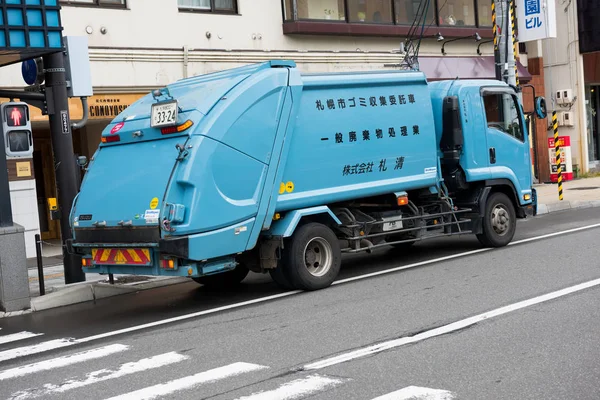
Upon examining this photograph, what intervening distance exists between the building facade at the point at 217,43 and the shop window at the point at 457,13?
3cm

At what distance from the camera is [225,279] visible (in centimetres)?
1166

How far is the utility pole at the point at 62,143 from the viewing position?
11.7m

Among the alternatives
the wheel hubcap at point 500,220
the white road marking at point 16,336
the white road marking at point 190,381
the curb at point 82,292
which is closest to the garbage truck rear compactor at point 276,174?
the wheel hubcap at point 500,220

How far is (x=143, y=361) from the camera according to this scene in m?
7.37

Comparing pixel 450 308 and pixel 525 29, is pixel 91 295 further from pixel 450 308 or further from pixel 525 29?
pixel 525 29

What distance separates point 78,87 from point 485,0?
16.0 metres

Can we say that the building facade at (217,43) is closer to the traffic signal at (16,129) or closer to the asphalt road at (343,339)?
the traffic signal at (16,129)

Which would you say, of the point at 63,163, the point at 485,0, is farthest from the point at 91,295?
the point at 485,0

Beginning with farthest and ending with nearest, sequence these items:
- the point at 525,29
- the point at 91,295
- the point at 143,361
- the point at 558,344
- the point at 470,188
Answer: the point at 525,29 < the point at 470,188 < the point at 91,295 < the point at 143,361 < the point at 558,344

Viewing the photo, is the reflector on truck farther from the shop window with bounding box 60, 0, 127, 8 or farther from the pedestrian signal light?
the shop window with bounding box 60, 0, 127, 8

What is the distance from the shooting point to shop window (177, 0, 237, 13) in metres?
18.0

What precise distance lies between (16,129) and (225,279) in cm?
353

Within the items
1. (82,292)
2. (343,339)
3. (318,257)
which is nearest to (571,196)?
(318,257)

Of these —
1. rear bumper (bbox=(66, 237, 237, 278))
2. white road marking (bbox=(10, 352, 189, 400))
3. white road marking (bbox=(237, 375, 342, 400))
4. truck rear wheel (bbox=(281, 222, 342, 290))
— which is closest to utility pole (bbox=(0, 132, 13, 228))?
rear bumper (bbox=(66, 237, 237, 278))
